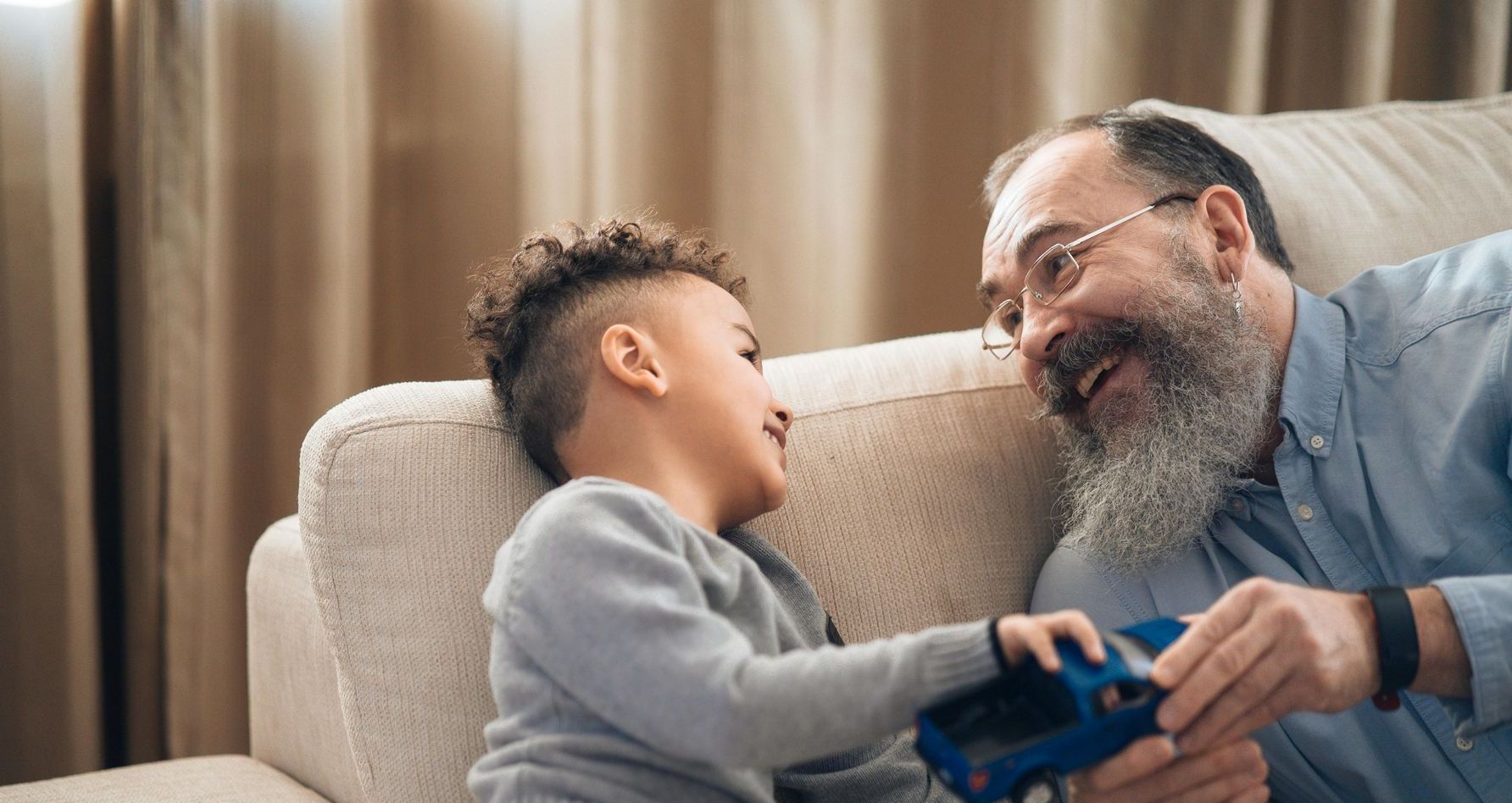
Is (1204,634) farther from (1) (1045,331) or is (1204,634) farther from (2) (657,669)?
(1) (1045,331)

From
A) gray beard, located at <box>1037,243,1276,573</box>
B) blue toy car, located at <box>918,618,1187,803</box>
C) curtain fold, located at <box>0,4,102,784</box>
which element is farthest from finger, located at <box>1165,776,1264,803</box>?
curtain fold, located at <box>0,4,102,784</box>

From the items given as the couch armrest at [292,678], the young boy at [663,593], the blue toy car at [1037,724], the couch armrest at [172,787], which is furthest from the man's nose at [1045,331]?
the couch armrest at [172,787]

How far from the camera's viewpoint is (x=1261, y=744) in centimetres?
125

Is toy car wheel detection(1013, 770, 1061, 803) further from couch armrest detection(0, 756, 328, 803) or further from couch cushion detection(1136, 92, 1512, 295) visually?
couch cushion detection(1136, 92, 1512, 295)

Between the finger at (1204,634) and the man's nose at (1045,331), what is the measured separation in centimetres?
49

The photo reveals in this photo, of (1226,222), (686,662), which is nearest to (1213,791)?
(686,662)

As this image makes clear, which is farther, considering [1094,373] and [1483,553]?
[1094,373]

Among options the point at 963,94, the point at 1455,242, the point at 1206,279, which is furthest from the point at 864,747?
the point at 963,94

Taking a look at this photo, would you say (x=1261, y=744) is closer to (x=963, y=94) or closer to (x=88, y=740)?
(x=963, y=94)

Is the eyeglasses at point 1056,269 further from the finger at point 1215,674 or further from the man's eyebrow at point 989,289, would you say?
the finger at point 1215,674

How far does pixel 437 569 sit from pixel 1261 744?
882 millimetres

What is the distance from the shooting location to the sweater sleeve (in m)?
0.85

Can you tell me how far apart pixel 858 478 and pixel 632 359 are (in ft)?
1.20

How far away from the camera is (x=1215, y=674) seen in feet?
2.97
